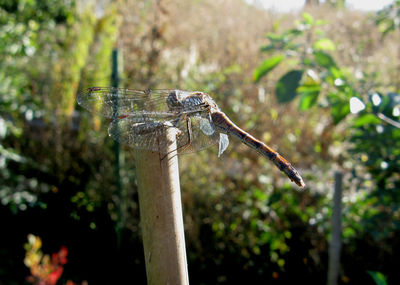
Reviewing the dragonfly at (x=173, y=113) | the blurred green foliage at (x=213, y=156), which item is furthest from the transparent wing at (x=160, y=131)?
the blurred green foliage at (x=213, y=156)

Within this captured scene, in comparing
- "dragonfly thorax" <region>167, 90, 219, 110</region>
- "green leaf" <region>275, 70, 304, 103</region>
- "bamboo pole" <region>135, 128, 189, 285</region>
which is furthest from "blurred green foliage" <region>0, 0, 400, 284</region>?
"bamboo pole" <region>135, 128, 189, 285</region>

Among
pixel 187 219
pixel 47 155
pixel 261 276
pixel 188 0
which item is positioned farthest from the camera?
pixel 188 0

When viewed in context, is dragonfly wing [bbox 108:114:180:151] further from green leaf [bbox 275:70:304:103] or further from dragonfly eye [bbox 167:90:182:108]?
green leaf [bbox 275:70:304:103]

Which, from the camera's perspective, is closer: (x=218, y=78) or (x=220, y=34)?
(x=218, y=78)

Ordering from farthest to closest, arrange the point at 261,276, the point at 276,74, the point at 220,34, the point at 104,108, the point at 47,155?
the point at 220,34
the point at 276,74
the point at 47,155
the point at 261,276
the point at 104,108

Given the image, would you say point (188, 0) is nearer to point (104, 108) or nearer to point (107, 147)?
point (107, 147)

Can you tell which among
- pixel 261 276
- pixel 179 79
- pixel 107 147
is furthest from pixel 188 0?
pixel 261 276

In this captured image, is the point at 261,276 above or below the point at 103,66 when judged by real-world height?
below

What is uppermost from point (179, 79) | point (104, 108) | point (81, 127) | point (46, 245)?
point (179, 79)
